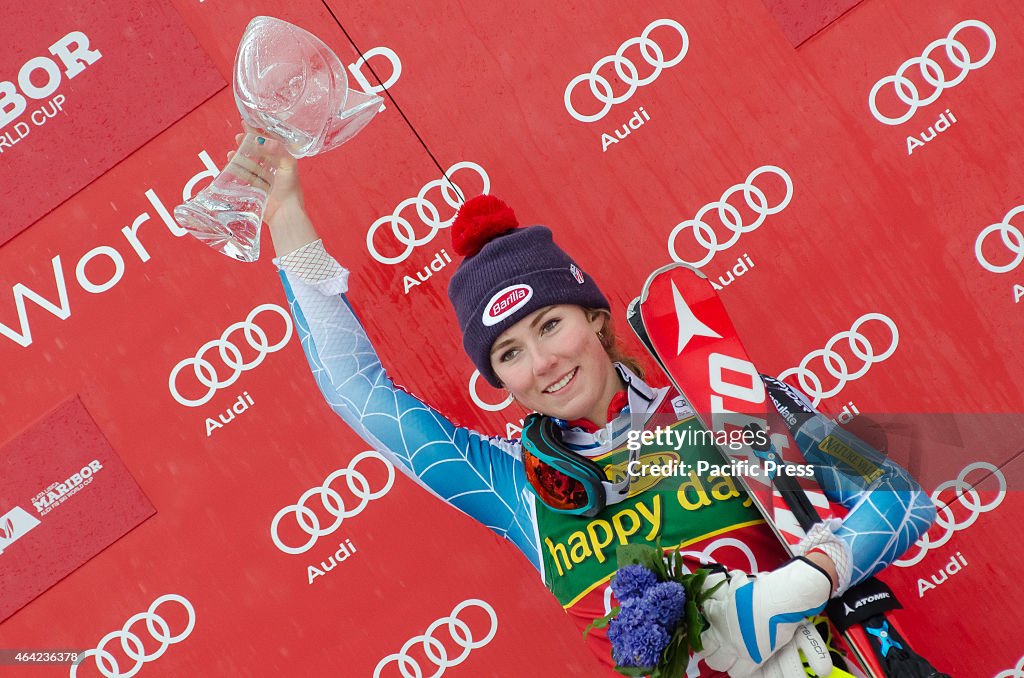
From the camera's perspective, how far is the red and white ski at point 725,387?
1.90 meters

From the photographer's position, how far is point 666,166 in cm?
260

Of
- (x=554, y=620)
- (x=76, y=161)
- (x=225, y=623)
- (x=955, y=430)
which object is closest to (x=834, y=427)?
(x=955, y=430)

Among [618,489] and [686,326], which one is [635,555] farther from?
[686,326]

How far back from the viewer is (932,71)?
2.58 meters

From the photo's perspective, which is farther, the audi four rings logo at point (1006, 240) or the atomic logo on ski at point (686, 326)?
the audi four rings logo at point (1006, 240)

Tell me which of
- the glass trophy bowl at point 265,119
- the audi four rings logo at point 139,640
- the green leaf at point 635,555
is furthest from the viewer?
the audi four rings logo at point 139,640

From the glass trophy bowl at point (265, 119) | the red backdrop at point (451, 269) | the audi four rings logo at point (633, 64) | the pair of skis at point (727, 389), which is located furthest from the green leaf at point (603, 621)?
the audi four rings logo at point (633, 64)

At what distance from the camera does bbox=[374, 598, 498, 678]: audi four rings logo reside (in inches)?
101

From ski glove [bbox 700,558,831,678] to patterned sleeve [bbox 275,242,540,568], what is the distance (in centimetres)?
44

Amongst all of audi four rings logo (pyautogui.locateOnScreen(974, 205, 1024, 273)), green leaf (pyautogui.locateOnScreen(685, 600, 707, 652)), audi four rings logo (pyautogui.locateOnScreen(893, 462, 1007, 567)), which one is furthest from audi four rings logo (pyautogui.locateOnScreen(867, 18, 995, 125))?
green leaf (pyautogui.locateOnScreen(685, 600, 707, 652))

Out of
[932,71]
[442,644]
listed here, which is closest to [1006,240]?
[932,71]

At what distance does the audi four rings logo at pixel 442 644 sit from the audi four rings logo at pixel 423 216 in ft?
2.91

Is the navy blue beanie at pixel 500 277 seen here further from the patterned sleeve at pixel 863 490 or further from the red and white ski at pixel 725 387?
the patterned sleeve at pixel 863 490

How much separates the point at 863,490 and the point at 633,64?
4.00ft
